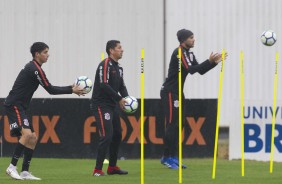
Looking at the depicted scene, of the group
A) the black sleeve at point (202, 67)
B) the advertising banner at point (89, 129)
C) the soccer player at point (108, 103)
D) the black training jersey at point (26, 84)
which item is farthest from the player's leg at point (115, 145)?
the advertising banner at point (89, 129)

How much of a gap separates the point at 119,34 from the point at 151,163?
10264 millimetres

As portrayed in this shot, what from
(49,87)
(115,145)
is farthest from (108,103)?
(49,87)

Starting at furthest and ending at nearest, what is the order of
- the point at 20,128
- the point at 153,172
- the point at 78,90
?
the point at 153,172
the point at 20,128
the point at 78,90

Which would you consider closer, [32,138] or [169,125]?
[32,138]

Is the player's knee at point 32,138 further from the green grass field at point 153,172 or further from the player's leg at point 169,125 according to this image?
Result: the player's leg at point 169,125

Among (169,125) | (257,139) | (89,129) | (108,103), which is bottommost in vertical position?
(257,139)

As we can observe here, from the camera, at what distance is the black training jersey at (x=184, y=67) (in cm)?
1652

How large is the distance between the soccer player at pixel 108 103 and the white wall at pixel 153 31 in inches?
501

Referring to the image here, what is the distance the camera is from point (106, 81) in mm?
15648

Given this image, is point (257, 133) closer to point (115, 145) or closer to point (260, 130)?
point (260, 130)

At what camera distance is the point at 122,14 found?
28.8 meters

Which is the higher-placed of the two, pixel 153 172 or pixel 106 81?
pixel 106 81

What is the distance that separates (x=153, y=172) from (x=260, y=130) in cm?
407

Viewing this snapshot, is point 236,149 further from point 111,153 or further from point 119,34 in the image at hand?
point 119,34
